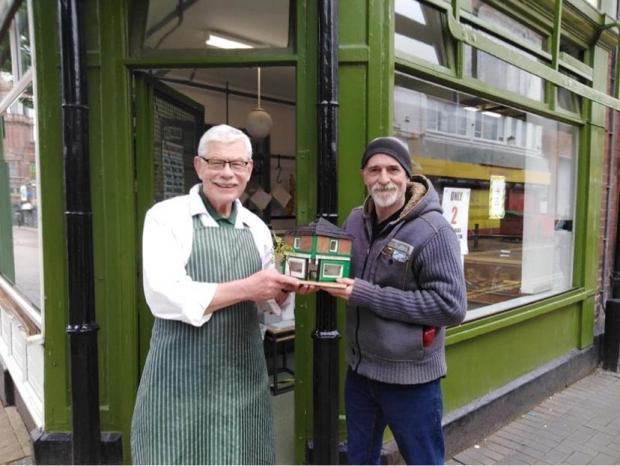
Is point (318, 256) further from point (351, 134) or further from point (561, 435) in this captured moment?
point (561, 435)

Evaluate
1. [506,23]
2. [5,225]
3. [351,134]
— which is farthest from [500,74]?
[5,225]

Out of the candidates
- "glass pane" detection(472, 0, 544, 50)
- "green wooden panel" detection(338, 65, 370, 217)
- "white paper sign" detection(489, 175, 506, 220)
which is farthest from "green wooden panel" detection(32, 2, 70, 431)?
"white paper sign" detection(489, 175, 506, 220)

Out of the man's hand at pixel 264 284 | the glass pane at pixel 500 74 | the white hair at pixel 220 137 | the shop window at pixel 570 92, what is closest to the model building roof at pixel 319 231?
the man's hand at pixel 264 284

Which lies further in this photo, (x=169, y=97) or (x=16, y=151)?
(x=16, y=151)

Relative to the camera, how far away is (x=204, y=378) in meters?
1.84

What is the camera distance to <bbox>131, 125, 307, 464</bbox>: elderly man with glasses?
1.75 metres

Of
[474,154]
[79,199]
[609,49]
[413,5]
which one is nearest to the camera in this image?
[79,199]

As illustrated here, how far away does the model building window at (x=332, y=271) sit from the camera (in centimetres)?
194

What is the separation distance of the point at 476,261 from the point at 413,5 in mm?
2117

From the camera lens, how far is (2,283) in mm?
4902

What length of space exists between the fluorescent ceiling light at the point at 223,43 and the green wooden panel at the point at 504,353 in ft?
8.15

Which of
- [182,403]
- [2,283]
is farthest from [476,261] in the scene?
[2,283]

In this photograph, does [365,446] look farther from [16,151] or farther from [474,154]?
[16,151]

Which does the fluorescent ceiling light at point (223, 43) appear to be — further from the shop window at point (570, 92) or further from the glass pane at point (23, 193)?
the shop window at point (570, 92)
